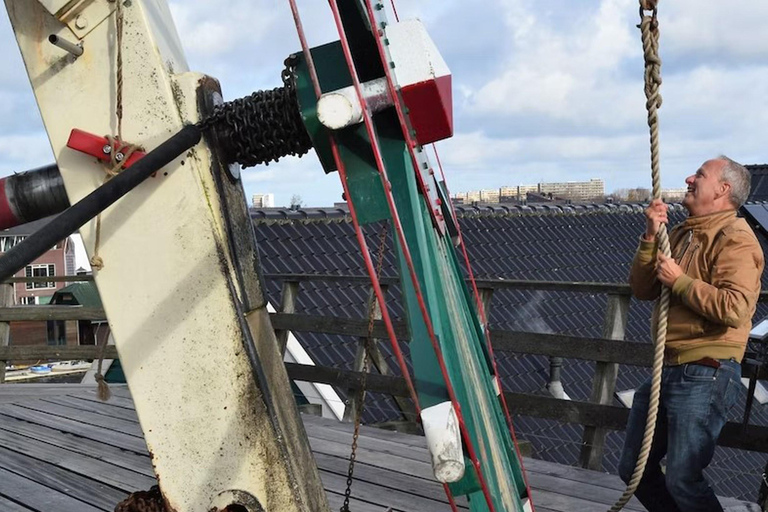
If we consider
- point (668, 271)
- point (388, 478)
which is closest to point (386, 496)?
point (388, 478)

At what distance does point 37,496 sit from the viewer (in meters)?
4.37

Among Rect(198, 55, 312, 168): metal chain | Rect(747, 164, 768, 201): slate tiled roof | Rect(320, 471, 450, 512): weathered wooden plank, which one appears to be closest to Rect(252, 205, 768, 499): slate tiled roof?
Rect(320, 471, 450, 512): weathered wooden plank

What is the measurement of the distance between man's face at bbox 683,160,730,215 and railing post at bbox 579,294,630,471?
200cm

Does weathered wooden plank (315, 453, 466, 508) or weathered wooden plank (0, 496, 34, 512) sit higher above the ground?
weathered wooden plank (0, 496, 34, 512)

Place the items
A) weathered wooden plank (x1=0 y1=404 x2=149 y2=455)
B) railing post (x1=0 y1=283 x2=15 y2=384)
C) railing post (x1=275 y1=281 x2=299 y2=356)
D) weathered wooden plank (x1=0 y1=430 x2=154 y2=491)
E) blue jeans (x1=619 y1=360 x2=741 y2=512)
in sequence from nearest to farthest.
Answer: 1. blue jeans (x1=619 y1=360 x2=741 y2=512)
2. weathered wooden plank (x1=0 y1=430 x2=154 y2=491)
3. weathered wooden plank (x1=0 y1=404 x2=149 y2=455)
4. railing post (x1=275 y1=281 x2=299 y2=356)
5. railing post (x1=0 y1=283 x2=15 y2=384)

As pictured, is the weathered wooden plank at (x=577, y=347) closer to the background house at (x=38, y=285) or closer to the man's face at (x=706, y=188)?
the man's face at (x=706, y=188)

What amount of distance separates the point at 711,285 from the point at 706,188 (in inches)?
15.2

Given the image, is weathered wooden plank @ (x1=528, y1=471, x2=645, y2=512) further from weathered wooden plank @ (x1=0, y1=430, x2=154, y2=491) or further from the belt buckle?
weathered wooden plank @ (x1=0, y1=430, x2=154, y2=491)

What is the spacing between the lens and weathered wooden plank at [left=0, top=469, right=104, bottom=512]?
165 inches

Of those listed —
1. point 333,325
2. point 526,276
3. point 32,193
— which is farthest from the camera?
point 526,276

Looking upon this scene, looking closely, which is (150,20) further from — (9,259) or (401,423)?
(401,423)

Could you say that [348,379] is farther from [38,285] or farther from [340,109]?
[38,285]

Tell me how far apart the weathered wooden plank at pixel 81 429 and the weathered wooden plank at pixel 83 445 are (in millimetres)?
48

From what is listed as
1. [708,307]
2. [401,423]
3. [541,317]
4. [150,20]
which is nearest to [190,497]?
[150,20]
